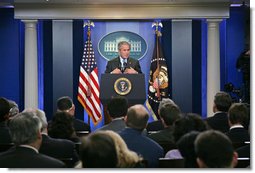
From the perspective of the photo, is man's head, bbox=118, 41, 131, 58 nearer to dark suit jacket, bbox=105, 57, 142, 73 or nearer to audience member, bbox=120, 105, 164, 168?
dark suit jacket, bbox=105, 57, 142, 73

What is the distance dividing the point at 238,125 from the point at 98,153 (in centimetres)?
282

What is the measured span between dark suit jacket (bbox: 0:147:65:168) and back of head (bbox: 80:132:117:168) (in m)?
0.81

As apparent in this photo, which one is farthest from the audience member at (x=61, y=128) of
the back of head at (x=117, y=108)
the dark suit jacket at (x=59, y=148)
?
the back of head at (x=117, y=108)

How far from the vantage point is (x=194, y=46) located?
11.8m

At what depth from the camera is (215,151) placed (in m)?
2.42

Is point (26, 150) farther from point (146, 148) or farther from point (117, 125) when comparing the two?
A: point (117, 125)

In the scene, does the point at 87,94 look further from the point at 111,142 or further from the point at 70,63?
the point at 111,142

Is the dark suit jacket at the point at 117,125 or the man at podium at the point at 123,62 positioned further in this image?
the man at podium at the point at 123,62

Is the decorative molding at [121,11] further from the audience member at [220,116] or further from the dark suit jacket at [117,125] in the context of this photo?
the dark suit jacket at [117,125]

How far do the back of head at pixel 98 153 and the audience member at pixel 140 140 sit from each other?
1553mm

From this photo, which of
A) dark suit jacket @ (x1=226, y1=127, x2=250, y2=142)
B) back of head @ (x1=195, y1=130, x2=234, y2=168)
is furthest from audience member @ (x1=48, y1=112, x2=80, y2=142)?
back of head @ (x1=195, y1=130, x2=234, y2=168)

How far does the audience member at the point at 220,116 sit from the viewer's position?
593 cm

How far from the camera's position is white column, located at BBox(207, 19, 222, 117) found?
11023 mm

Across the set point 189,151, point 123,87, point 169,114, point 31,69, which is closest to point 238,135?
point 169,114
